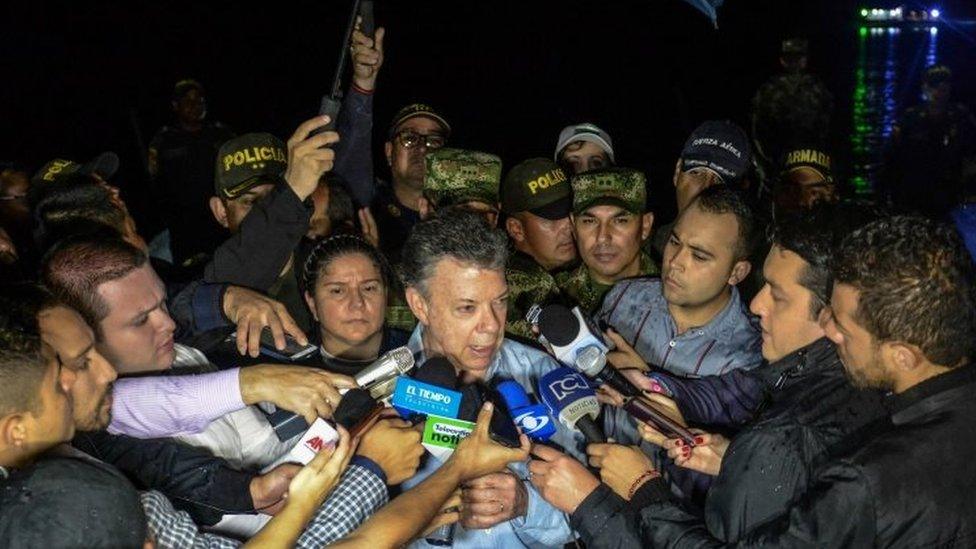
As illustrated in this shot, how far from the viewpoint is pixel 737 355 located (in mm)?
3990

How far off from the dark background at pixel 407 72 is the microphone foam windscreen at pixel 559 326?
825 cm

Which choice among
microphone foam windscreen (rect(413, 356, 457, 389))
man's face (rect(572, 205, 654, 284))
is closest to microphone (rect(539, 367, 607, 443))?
microphone foam windscreen (rect(413, 356, 457, 389))

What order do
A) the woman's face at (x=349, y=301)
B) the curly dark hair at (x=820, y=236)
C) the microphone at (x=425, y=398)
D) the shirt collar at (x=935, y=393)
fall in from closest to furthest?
the shirt collar at (x=935, y=393), the microphone at (x=425, y=398), the curly dark hair at (x=820, y=236), the woman's face at (x=349, y=301)

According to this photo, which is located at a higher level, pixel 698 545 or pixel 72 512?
pixel 72 512

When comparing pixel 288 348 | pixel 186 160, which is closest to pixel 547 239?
pixel 288 348

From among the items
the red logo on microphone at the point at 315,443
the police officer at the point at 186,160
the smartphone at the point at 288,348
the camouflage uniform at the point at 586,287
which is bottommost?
the police officer at the point at 186,160

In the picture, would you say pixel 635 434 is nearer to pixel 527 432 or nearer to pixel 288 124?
pixel 527 432

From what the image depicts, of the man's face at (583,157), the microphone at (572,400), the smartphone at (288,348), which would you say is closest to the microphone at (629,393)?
the microphone at (572,400)

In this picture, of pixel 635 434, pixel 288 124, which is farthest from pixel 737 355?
pixel 288 124

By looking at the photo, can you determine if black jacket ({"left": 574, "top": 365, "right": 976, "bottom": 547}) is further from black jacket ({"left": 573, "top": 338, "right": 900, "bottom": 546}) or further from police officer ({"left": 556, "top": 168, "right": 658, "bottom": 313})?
police officer ({"left": 556, "top": 168, "right": 658, "bottom": 313})

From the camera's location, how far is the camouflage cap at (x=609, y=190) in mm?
4789

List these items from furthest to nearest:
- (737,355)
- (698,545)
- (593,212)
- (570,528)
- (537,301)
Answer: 1. (593,212)
2. (537,301)
3. (737,355)
4. (570,528)
5. (698,545)

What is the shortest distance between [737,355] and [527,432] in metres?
1.41

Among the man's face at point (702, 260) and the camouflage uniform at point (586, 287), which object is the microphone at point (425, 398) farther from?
the camouflage uniform at point (586, 287)
